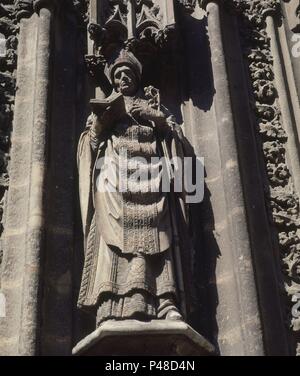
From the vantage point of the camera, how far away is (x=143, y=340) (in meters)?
7.45

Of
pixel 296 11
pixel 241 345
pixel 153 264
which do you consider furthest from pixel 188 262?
pixel 296 11

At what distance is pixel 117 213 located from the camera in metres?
8.12

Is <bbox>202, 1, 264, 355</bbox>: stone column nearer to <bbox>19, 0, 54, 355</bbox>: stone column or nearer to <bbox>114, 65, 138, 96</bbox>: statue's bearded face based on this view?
<bbox>114, 65, 138, 96</bbox>: statue's bearded face

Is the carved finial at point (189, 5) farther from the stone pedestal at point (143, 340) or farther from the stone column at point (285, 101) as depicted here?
the stone pedestal at point (143, 340)

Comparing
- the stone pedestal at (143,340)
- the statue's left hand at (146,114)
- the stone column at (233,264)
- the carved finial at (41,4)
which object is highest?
the carved finial at (41,4)

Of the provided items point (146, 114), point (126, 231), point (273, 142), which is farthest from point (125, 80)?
point (126, 231)

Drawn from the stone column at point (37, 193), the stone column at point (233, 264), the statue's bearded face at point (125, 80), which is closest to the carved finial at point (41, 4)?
the stone column at point (37, 193)

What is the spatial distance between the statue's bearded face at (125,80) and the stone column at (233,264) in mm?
937

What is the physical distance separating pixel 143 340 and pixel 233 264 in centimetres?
127

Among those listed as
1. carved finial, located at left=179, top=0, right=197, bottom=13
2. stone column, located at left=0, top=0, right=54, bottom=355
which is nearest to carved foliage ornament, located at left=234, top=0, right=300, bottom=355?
carved finial, located at left=179, top=0, right=197, bottom=13

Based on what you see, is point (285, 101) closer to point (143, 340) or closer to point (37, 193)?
point (37, 193)

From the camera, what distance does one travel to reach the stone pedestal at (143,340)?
7.36 meters

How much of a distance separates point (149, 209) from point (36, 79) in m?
2.10
